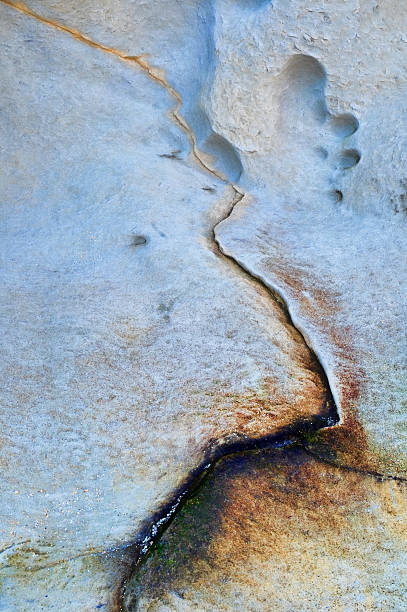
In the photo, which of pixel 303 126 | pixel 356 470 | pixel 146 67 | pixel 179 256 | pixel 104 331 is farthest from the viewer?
pixel 146 67

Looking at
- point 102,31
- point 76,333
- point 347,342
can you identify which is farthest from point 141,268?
point 102,31

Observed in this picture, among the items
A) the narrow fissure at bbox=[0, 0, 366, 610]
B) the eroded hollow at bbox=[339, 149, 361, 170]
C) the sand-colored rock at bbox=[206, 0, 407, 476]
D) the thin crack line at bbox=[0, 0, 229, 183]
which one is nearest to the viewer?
the narrow fissure at bbox=[0, 0, 366, 610]

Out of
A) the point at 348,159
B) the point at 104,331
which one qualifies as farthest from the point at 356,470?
the point at 348,159

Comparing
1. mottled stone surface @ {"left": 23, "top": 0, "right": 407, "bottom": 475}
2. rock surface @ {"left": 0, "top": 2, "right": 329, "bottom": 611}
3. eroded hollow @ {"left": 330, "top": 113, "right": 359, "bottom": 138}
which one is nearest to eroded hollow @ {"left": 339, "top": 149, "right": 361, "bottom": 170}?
mottled stone surface @ {"left": 23, "top": 0, "right": 407, "bottom": 475}

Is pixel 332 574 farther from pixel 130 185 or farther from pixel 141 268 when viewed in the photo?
pixel 130 185

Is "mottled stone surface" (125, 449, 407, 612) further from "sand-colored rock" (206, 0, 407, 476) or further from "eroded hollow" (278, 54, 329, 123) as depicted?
"eroded hollow" (278, 54, 329, 123)

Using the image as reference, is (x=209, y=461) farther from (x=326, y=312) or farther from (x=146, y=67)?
(x=146, y=67)
